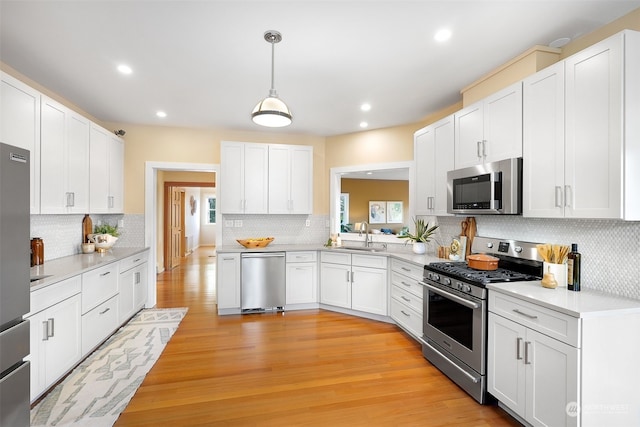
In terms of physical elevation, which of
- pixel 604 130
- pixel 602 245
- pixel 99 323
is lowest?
pixel 99 323

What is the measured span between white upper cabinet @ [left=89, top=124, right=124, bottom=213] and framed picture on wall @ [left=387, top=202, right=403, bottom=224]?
4.41 m

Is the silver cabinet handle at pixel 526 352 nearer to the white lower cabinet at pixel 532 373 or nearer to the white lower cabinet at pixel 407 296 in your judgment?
the white lower cabinet at pixel 532 373

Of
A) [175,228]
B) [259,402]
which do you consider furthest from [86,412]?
[175,228]

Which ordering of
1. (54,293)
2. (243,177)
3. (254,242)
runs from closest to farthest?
(54,293), (254,242), (243,177)

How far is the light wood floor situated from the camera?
2158mm

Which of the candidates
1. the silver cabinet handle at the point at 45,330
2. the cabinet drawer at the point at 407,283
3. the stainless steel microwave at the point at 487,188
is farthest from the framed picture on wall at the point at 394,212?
the silver cabinet handle at the point at 45,330

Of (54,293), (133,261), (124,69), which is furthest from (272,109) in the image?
(133,261)

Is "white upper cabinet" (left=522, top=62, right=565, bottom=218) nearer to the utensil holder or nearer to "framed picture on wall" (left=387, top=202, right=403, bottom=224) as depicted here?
the utensil holder

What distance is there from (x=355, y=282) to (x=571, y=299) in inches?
102

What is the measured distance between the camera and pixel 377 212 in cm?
581

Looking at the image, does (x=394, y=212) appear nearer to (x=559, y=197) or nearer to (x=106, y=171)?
(x=559, y=197)

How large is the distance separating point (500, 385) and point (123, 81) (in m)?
→ 4.22

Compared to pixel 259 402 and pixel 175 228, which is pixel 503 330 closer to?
pixel 259 402

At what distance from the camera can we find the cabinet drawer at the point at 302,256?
4465 mm
